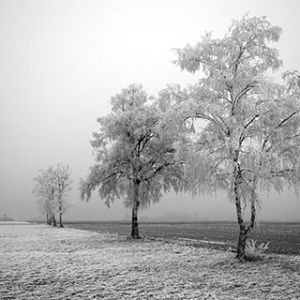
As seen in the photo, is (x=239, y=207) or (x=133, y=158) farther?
(x=133, y=158)

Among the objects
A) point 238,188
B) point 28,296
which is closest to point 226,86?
point 238,188

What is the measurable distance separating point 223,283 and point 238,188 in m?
5.18

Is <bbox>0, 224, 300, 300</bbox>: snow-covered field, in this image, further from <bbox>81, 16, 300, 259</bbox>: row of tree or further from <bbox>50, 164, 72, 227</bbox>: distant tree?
<bbox>50, 164, 72, 227</bbox>: distant tree

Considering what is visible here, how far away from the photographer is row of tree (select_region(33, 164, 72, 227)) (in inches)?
2601

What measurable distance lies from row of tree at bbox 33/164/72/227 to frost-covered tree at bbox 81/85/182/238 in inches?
1414

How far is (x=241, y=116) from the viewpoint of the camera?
52.9 ft

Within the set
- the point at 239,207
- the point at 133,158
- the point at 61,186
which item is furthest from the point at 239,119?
the point at 61,186

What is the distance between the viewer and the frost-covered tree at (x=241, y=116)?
49.9ft

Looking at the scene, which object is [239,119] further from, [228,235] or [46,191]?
[46,191]

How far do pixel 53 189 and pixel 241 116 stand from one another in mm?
61572

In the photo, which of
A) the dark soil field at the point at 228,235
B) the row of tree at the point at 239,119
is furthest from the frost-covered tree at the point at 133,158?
the row of tree at the point at 239,119

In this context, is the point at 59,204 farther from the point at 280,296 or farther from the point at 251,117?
the point at 280,296

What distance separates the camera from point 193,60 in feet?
58.6

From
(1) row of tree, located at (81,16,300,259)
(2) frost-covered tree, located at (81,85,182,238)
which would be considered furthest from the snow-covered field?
(2) frost-covered tree, located at (81,85,182,238)
